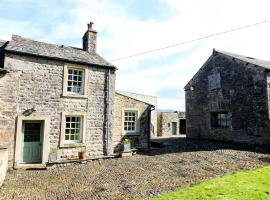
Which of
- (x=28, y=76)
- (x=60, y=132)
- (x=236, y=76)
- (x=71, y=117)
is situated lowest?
(x=60, y=132)

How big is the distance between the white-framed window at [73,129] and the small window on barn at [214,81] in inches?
488

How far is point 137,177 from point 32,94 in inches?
281

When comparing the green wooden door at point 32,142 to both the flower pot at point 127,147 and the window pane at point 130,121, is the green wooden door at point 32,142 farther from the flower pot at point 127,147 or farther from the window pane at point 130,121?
the window pane at point 130,121

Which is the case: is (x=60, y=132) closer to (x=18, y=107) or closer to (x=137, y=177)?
(x=18, y=107)

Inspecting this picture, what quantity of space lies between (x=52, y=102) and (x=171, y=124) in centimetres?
2208

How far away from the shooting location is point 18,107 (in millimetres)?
11523

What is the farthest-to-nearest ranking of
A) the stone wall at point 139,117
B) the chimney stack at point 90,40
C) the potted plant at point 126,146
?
the chimney stack at point 90,40 < the stone wall at point 139,117 < the potted plant at point 126,146

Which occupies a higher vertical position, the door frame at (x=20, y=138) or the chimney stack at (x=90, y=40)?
the chimney stack at (x=90, y=40)

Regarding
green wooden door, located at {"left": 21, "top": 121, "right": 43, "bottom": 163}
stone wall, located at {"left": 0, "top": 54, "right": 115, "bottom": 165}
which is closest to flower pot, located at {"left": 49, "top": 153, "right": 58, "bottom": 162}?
stone wall, located at {"left": 0, "top": 54, "right": 115, "bottom": 165}

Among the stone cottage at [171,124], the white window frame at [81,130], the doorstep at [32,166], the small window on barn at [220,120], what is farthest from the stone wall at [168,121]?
the doorstep at [32,166]

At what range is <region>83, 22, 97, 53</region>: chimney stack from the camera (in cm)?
1589

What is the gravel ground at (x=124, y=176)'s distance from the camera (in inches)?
294

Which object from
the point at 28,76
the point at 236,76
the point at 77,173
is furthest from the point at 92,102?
the point at 236,76

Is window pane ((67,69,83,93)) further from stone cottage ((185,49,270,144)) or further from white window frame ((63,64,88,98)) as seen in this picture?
stone cottage ((185,49,270,144))
